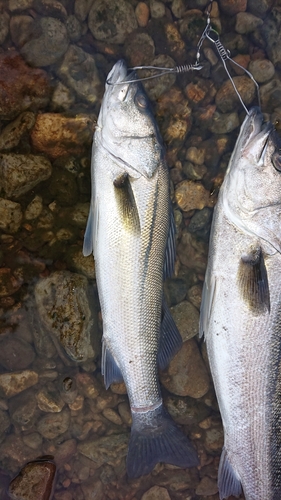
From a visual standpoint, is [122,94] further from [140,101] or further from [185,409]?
[185,409]

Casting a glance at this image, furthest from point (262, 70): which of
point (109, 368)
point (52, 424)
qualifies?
point (52, 424)

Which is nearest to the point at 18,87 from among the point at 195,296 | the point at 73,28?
the point at 73,28

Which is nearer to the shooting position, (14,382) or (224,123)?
(14,382)

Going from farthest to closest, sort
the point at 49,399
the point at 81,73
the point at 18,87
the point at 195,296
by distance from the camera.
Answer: the point at 195,296 < the point at 49,399 < the point at 81,73 < the point at 18,87

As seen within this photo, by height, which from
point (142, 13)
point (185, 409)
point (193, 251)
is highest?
point (142, 13)

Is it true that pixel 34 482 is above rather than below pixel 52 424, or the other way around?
below

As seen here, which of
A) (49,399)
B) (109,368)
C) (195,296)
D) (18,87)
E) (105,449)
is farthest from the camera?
(195,296)

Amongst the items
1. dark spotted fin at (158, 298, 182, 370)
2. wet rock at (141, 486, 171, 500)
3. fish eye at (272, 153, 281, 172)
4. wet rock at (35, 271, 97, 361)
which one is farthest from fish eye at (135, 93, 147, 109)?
wet rock at (141, 486, 171, 500)
